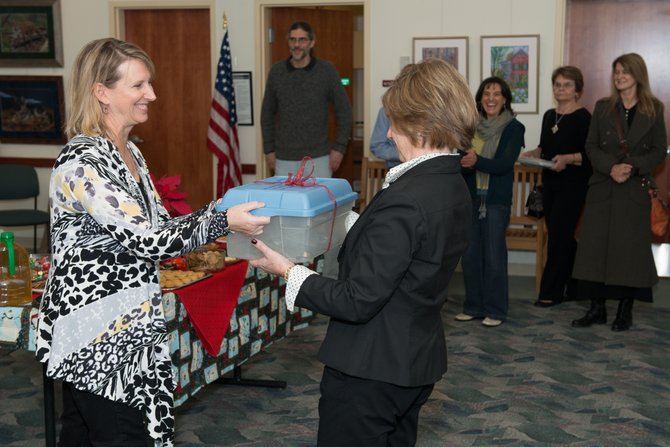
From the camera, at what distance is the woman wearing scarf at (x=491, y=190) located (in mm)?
5426

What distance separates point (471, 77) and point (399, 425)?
215 inches

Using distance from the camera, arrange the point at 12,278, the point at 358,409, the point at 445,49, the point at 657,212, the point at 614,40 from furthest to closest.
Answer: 1. the point at 445,49
2. the point at 614,40
3. the point at 657,212
4. the point at 12,278
5. the point at 358,409

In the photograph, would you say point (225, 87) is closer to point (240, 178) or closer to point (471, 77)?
point (240, 178)

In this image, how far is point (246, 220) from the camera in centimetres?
242

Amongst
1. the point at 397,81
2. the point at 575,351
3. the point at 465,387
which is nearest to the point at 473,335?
the point at 575,351

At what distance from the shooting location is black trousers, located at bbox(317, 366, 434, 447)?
7.16 feet

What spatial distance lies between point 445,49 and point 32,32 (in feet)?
13.3

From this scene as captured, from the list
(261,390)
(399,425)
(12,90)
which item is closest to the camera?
(399,425)

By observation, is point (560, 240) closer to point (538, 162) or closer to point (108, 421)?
point (538, 162)

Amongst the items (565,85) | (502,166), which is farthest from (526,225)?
(502,166)

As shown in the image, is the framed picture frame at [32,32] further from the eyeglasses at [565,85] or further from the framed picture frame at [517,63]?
the eyeglasses at [565,85]

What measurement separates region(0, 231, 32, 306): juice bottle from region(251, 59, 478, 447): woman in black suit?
142cm

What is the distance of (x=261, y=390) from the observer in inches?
176

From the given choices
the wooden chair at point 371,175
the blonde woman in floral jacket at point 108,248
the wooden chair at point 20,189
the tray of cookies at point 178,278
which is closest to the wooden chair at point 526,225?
the wooden chair at point 371,175
